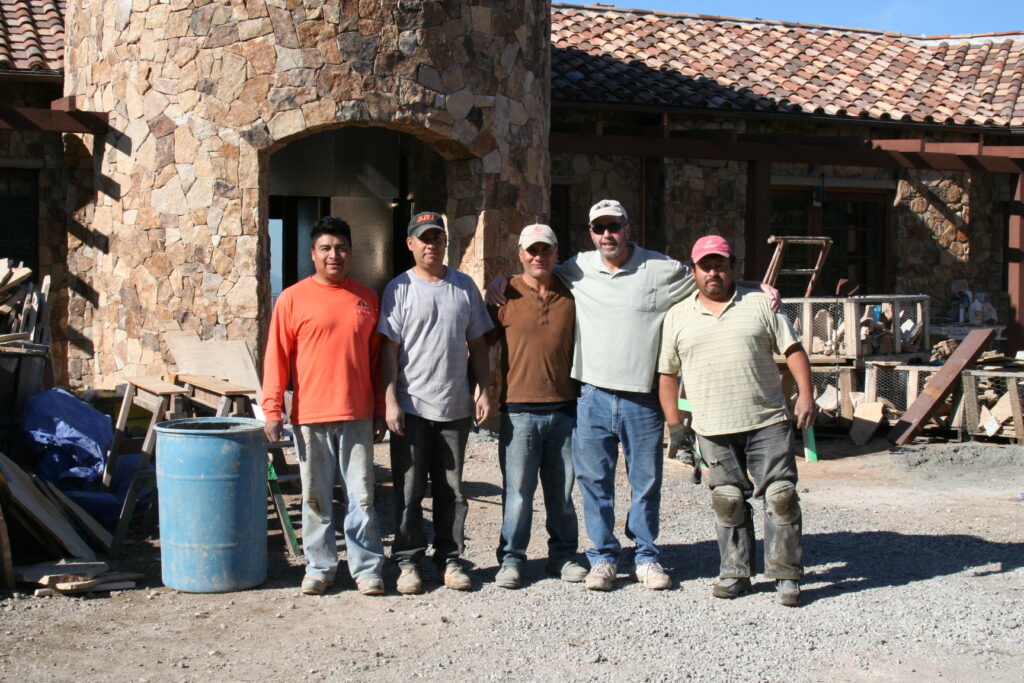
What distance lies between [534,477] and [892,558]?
6.68 feet

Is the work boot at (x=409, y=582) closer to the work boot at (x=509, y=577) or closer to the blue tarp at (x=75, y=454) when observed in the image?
the work boot at (x=509, y=577)

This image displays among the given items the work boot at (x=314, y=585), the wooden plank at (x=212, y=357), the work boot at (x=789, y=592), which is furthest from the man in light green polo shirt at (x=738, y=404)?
the wooden plank at (x=212, y=357)

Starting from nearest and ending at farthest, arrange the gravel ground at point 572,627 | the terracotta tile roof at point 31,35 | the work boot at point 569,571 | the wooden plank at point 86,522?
the gravel ground at point 572,627
the work boot at point 569,571
the wooden plank at point 86,522
the terracotta tile roof at point 31,35

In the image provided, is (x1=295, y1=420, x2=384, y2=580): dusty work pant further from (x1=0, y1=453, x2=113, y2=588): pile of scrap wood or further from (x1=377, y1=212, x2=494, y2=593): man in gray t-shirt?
(x1=0, y1=453, x2=113, y2=588): pile of scrap wood

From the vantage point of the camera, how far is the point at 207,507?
16.3ft

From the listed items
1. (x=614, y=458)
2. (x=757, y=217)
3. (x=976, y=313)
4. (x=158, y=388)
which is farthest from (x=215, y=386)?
(x=976, y=313)

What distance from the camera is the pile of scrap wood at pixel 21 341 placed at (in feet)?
21.2

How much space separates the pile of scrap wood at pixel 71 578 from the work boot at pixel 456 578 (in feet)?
4.69

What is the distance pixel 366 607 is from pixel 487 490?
105 inches

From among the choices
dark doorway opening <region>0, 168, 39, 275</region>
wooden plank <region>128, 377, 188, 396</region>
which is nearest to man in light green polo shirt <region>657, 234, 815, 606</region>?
wooden plank <region>128, 377, 188, 396</region>

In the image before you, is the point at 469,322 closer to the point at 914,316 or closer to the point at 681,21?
the point at 914,316

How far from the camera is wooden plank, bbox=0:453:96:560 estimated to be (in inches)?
203

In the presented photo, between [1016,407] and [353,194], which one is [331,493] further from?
[353,194]

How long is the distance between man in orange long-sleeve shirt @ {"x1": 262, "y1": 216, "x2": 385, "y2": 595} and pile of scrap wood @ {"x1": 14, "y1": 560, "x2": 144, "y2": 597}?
88 centimetres
